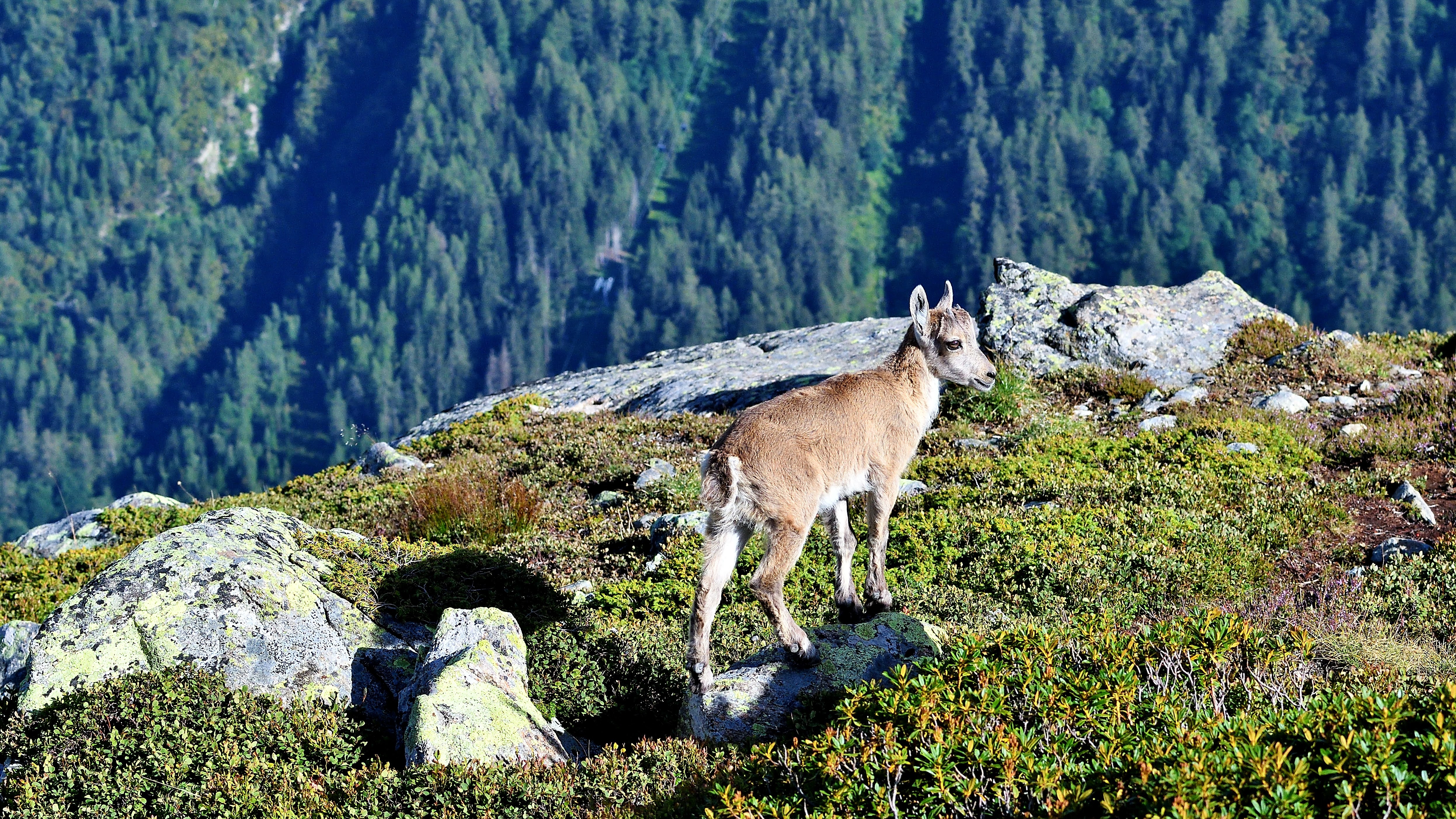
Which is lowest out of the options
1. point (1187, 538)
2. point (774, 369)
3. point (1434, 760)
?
point (774, 369)

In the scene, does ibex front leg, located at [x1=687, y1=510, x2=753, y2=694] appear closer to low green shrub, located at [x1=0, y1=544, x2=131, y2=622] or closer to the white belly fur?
the white belly fur

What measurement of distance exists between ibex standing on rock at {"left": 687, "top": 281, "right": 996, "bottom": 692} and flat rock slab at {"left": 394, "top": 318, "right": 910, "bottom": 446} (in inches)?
373

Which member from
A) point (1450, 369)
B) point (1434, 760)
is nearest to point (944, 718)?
point (1434, 760)

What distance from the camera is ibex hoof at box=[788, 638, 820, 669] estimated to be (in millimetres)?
8250

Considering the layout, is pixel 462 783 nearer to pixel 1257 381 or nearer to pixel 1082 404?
pixel 1082 404

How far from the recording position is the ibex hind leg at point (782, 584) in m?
8.23

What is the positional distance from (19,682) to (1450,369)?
19834mm

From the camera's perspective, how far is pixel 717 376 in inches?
934

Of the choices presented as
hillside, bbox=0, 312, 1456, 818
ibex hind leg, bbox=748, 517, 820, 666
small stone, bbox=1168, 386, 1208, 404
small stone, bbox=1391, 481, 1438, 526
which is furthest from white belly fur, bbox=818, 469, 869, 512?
small stone, bbox=1168, 386, 1208, 404

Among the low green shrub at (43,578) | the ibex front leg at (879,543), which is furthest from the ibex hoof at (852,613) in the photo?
the low green shrub at (43,578)

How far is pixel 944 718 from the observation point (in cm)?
641

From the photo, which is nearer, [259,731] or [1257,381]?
[259,731]

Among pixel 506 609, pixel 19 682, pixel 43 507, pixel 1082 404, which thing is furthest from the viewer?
pixel 43 507

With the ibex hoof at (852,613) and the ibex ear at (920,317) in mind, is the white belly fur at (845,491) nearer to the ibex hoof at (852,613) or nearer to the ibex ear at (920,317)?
the ibex hoof at (852,613)
